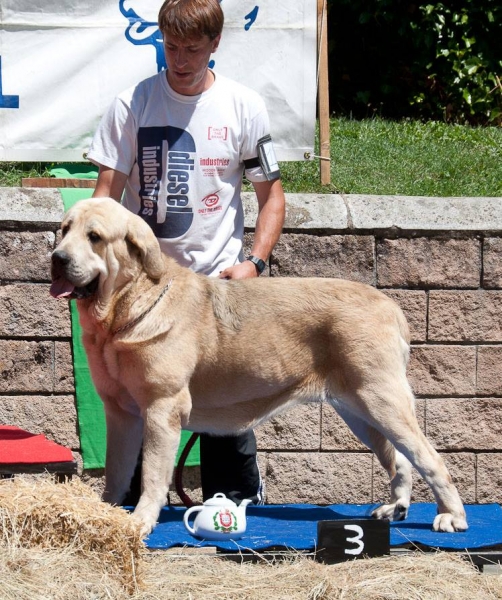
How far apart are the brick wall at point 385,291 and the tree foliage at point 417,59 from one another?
12.5 feet

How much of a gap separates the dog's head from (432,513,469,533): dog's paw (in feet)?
5.48

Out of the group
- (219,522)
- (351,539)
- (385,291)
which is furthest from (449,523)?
(385,291)

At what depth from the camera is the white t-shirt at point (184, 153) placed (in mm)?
4398

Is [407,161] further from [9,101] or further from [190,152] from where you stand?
[190,152]

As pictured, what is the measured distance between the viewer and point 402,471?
179 inches

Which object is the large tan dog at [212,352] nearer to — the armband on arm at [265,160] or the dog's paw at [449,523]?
the dog's paw at [449,523]

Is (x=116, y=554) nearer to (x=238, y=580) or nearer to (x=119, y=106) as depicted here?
(x=238, y=580)

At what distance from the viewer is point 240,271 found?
4520 millimetres

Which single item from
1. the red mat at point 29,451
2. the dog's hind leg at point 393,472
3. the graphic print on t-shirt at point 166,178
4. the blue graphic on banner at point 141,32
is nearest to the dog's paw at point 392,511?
the dog's hind leg at point 393,472

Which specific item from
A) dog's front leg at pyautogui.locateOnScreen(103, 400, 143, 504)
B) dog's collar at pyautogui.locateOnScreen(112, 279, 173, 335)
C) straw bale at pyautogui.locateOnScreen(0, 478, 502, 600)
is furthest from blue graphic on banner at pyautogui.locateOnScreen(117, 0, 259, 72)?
straw bale at pyautogui.locateOnScreen(0, 478, 502, 600)

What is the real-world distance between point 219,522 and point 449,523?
105 centimetres

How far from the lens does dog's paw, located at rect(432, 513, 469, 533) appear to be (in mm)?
4281

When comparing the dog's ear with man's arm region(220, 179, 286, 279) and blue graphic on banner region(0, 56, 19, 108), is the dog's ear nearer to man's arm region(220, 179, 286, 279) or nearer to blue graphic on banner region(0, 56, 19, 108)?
man's arm region(220, 179, 286, 279)

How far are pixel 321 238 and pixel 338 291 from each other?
4.25ft
